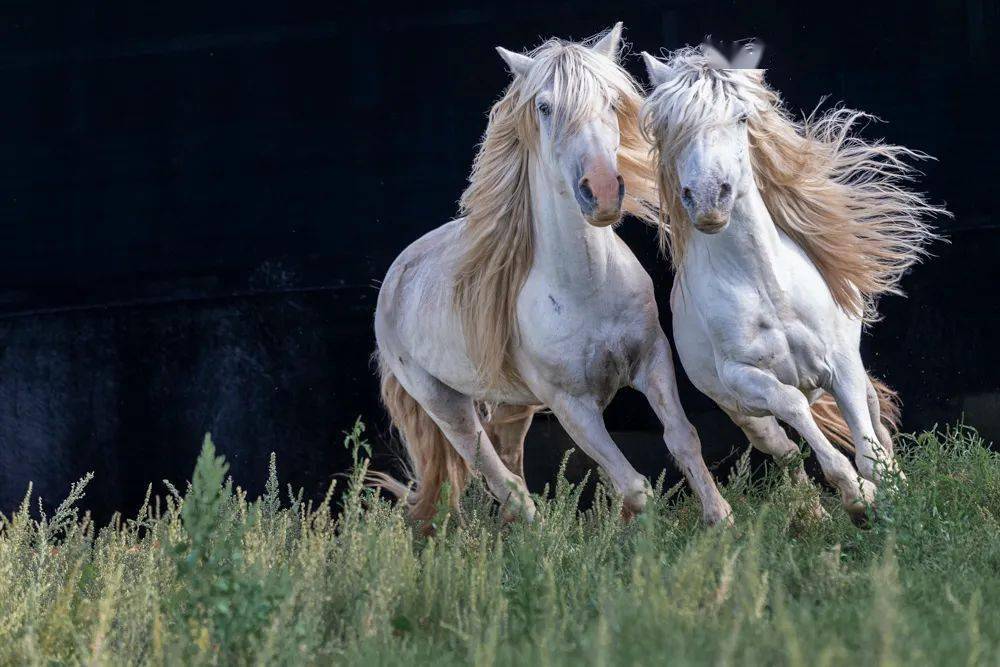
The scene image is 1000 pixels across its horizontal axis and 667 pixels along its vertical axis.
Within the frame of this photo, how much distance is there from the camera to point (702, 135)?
15.2 feet

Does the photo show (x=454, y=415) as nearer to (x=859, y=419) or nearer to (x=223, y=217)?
(x=223, y=217)

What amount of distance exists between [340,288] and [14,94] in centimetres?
195

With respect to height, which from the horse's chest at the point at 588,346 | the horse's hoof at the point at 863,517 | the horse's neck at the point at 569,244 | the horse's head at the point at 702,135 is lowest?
the horse's hoof at the point at 863,517

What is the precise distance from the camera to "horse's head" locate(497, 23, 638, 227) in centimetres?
479

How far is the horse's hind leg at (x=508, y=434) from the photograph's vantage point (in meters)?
6.45

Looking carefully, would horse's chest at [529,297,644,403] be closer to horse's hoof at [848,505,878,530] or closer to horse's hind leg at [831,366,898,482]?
horse's hind leg at [831,366,898,482]

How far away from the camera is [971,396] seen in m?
6.27

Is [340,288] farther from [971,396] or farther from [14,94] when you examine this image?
[971,396]

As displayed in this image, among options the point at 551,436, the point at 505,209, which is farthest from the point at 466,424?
the point at 505,209

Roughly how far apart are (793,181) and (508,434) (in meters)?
2.01

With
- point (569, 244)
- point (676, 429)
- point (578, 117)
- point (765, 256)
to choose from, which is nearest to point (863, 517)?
point (676, 429)

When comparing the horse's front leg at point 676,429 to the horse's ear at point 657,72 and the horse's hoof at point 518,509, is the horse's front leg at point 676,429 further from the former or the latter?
the horse's ear at point 657,72

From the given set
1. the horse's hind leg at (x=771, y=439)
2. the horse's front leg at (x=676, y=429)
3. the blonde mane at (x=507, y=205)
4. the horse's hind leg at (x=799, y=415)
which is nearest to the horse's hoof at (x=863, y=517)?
the horse's hind leg at (x=799, y=415)

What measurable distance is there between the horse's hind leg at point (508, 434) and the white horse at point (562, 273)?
0.44 m
